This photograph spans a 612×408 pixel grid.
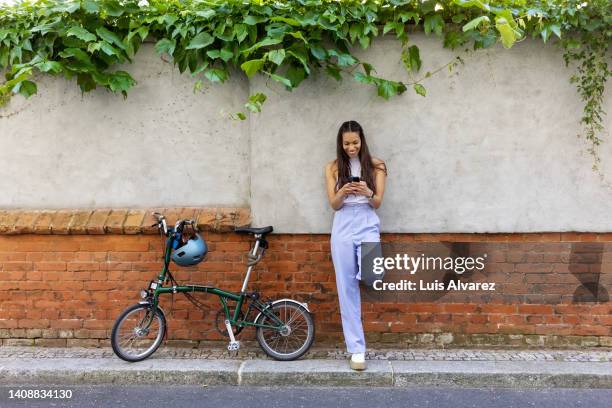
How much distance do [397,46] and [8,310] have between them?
14.8 ft

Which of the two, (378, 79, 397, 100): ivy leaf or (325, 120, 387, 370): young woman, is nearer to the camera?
(325, 120, 387, 370): young woman

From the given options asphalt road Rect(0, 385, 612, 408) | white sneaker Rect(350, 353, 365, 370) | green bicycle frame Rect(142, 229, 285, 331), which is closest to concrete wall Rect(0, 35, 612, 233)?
green bicycle frame Rect(142, 229, 285, 331)

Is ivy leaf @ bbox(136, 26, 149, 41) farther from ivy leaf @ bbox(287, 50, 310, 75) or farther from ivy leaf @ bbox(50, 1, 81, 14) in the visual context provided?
ivy leaf @ bbox(287, 50, 310, 75)

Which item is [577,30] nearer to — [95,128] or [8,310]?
[95,128]

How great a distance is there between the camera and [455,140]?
5.41 meters

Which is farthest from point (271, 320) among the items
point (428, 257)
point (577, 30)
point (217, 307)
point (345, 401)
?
point (577, 30)

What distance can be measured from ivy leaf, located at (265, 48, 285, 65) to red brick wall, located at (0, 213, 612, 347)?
158cm

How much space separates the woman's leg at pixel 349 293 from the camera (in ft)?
16.5

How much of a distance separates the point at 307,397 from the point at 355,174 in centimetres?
193

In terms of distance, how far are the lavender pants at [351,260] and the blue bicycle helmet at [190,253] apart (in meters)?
1.20

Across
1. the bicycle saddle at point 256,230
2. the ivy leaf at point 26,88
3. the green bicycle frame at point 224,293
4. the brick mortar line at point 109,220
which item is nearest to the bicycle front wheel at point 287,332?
the green bicycle frame at point 224,293

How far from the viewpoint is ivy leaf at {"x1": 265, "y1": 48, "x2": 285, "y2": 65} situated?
4.95 meters

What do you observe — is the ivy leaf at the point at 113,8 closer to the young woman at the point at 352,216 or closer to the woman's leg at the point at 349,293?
the young woman at the point at 352,216

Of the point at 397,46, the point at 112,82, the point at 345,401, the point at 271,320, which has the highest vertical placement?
the point at 397,46
